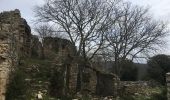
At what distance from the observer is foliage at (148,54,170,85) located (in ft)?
114

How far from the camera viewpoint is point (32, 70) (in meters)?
20.2

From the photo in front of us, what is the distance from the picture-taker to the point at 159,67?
35156 millimetres

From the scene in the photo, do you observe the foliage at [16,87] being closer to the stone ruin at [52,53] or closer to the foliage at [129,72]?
the stone ruin at [52,53]

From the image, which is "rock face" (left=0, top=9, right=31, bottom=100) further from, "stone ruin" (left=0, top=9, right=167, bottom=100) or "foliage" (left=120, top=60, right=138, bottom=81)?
"foliage" (left=120, top=60, right=138, bottom=81)

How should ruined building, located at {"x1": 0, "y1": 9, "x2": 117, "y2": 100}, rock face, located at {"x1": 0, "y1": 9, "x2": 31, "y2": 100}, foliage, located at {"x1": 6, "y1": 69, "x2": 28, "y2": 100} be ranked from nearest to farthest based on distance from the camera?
1. rock face, located at {"x1": 0, "y1": 9, "x2": 31, "y2": 100}
2. ruined building, located at {"x1": 0, "y1": 9, "x2": 117, "y2": 100}
3. foliage, located at {"x1": 6, "y1": 69, "x2": 28, "y2": 100}

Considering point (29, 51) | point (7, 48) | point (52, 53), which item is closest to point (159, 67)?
point (52, 53)

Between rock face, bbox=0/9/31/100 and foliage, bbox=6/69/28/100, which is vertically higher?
rock face, bbox=0/9/31/100

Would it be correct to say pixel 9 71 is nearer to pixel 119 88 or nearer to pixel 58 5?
pixel 58 5

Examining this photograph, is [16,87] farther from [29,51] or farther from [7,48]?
[29,51]

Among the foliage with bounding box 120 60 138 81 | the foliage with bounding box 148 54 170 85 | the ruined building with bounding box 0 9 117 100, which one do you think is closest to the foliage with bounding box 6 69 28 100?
the ruined building with bounding box 0 9 117 100

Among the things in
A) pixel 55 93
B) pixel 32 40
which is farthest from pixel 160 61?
pixel 55 93

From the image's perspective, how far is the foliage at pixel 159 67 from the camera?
34844mm

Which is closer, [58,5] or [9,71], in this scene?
[9,71]

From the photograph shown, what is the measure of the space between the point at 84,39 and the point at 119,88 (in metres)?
4.53
